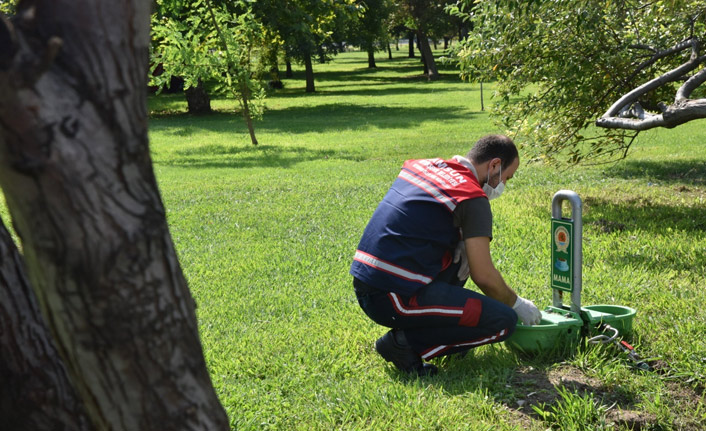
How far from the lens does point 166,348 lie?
1629mm

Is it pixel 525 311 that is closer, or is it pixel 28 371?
pixel 28 371

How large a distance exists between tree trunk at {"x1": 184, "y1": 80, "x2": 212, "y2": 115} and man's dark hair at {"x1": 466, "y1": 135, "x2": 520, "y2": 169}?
25355mm

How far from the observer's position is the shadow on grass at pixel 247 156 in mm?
14570

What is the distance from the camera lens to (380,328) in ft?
15.8

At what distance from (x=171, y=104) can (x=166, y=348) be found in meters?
33.0

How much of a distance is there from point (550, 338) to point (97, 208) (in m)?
3.21

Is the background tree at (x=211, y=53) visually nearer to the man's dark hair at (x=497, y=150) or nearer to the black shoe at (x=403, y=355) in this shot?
the man's dark hair at (x=497, y=150)

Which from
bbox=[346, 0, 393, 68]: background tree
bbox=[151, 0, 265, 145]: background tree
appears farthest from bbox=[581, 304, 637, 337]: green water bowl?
bbox=[346, 0, 393, 68]: background tree

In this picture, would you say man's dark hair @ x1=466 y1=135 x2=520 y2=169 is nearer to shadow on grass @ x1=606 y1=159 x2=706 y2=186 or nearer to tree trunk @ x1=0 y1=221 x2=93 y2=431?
tree trunk @ x1=0 y1=221 x2=93 y2=431

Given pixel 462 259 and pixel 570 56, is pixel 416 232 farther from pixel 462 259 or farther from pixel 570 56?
pixel 570 56

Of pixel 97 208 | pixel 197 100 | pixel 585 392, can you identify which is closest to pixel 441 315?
pixel 585 392

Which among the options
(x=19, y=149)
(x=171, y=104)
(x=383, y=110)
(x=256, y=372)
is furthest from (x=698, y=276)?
(x=171, y=104)

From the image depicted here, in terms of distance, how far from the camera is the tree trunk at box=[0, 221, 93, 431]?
193 centimetres

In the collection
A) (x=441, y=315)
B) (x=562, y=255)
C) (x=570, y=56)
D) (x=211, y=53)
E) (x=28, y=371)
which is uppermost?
(x=211, y=53)
